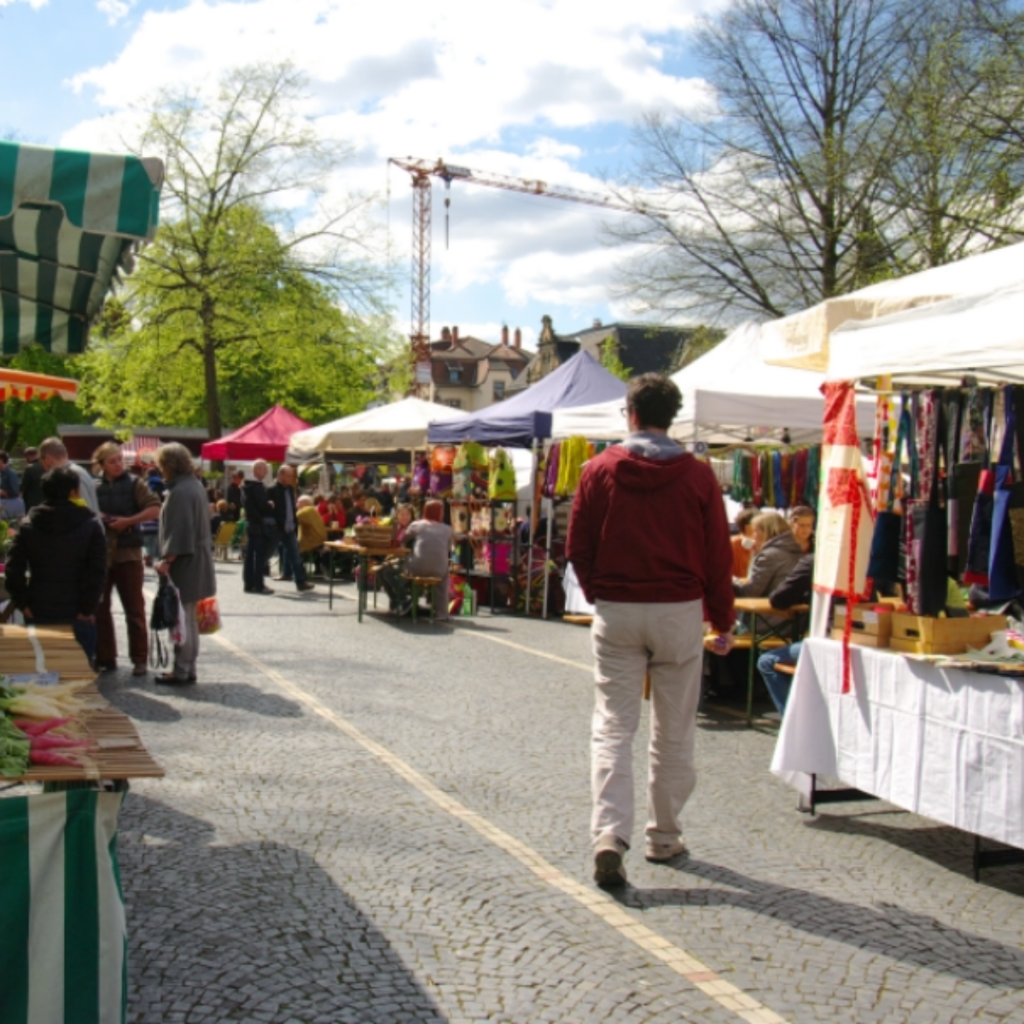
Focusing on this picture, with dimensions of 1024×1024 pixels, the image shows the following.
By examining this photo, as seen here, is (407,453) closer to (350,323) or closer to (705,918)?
(350,323)

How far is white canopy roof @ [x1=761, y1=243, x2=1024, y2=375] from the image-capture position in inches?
229

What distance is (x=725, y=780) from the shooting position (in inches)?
261

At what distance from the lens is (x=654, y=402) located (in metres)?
4.96

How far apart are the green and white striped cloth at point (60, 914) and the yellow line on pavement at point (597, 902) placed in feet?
5.97

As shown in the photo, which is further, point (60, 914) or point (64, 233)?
point (64, 233)

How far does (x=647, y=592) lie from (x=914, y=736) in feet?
4.88

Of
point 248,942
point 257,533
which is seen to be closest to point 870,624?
point 248,942

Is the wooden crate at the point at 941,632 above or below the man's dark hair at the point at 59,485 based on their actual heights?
below

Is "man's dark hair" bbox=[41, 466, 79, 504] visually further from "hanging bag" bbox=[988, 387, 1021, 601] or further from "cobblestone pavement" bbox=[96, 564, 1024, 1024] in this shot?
"hanging bag" bbox=[988, 387, 1021, 601]

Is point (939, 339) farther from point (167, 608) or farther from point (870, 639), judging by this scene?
point (167, 608)

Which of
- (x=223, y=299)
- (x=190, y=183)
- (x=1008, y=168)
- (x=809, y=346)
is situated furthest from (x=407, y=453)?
(x=809, y=346)

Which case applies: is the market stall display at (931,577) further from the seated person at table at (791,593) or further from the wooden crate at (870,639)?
the seated person at table at (791,593)

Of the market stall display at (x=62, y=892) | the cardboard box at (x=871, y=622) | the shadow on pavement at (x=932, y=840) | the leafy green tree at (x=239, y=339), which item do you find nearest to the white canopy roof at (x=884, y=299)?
the cardboard box at (x=871, y=622)

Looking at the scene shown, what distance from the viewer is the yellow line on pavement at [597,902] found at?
12.1 feet
